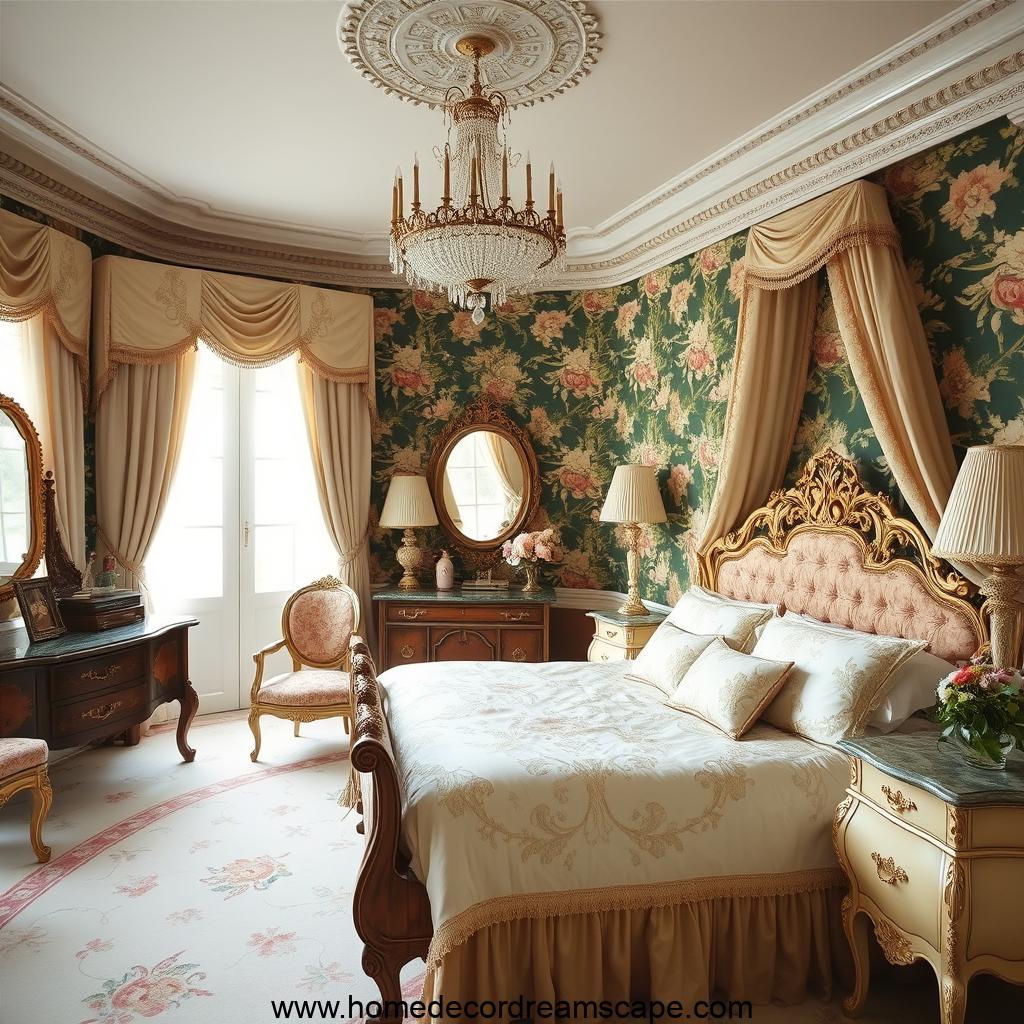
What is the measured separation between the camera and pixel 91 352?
15.1 ft

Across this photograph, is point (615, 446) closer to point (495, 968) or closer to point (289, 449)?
point (289, 449)

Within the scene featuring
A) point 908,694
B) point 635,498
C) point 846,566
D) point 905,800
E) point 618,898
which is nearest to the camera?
point 905,800

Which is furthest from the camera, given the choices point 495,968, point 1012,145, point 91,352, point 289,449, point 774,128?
point 289,449

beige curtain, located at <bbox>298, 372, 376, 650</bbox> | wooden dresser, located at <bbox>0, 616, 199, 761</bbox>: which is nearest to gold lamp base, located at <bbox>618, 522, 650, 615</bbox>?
beige curtain, located at <bbox>298, 372, 376, 650</bbox>

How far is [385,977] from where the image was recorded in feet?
7.38

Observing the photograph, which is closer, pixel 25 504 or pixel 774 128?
pixel 774 128

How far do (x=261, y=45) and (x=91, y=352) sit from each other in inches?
92.7

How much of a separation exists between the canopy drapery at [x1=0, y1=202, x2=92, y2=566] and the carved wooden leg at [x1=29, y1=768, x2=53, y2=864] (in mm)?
1482

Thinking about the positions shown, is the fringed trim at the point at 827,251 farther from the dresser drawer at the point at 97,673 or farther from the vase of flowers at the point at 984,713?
the dresser drawer at the point at 97,673

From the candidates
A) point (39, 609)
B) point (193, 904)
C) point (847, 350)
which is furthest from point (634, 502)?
point (39, 609)

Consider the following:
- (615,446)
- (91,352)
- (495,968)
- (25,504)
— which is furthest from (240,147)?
(495,968)

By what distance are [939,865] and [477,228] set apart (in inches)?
95.5

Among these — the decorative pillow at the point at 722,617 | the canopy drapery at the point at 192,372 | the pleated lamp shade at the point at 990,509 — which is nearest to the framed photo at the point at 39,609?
the canopy drapery at the point at 192,372

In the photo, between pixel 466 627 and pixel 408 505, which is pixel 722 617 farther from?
pixel 408 505
